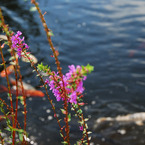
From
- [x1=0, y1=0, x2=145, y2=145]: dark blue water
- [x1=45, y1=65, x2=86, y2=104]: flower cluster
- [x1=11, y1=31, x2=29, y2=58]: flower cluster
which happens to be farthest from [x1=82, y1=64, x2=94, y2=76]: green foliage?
[x1=0, y1=0, x2=145, y2=145]: dark blue water

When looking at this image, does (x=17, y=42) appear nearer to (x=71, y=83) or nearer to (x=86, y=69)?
(x=71, y=83)

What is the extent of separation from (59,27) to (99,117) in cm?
414

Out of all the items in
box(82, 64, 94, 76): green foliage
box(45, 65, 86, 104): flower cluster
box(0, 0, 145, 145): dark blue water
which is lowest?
box(82, 64, 94, 76): green foliage

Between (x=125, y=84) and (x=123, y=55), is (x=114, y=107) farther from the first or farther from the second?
(x=123, y=55)

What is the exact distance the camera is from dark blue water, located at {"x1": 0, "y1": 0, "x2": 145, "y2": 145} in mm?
4129

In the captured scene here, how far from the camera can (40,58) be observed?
19.8 ft

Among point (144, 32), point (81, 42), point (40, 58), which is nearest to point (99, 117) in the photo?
point (40, 58)

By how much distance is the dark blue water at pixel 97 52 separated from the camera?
4129 millimetres

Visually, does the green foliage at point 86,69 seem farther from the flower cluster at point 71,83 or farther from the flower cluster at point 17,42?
the flower cluster at point 17,42

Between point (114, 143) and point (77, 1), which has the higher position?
point (77, 1)

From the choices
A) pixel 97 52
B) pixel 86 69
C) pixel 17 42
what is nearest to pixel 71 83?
pixel 86 69

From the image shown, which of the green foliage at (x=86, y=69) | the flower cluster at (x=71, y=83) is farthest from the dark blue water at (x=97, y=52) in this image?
the green foliage at (x=86, y=69)

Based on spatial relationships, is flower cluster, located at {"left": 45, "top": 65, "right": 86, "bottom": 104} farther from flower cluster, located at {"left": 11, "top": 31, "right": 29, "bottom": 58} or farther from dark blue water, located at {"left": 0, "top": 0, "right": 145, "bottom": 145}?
dark blue water, located at {"left": 0, "top": 0, "right": 145, "bottom": 145}

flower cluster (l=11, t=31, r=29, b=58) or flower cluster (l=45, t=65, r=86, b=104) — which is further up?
flower cluster (l=11, t=31, r=29, b=58)
